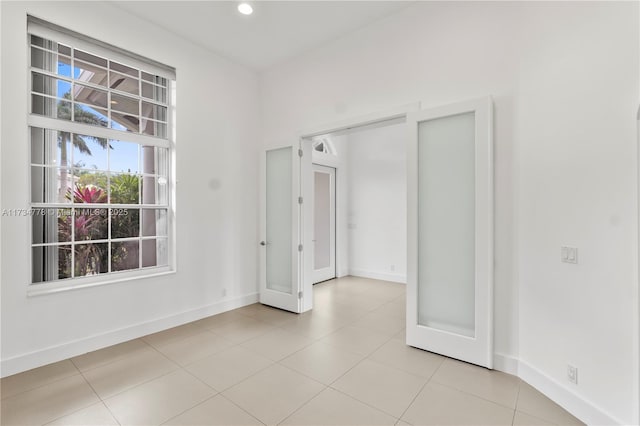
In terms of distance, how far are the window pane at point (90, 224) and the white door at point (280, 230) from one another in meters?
2.00

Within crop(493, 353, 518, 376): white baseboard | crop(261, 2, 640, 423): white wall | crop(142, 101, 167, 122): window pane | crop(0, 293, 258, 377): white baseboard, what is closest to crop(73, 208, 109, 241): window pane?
crop(0, 293, 258, 377): white baseboard

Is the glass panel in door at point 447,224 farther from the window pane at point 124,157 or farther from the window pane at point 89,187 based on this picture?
the window pane at point 89,187

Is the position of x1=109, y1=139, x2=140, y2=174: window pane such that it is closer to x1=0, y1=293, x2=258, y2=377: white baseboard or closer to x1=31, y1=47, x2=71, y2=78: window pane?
x1=31, y1=47, x2=71, y2=78: window pane

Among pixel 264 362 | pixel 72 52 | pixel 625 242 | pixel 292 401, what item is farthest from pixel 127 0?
pixel 625 242

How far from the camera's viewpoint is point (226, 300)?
4273 mm

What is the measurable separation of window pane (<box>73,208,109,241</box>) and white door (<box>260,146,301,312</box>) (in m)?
2.00

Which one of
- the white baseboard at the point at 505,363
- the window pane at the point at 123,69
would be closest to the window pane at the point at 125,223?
the window pane at the point at 123,69

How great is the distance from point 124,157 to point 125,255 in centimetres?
114

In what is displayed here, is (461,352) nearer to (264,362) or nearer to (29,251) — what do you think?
(264,362)

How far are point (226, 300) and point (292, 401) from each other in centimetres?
236

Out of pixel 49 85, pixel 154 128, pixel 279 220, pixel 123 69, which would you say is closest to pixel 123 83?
pixel 123 69

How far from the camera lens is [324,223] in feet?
20.6

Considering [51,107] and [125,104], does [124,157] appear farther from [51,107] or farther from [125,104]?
[51,107]

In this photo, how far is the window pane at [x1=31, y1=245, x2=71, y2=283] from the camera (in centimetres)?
283
